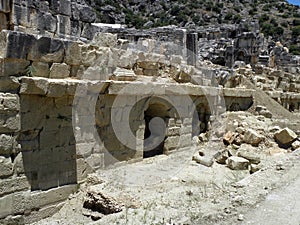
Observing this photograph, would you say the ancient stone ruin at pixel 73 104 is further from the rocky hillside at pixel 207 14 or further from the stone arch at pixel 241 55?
the rocky hillside at pixel 207 14

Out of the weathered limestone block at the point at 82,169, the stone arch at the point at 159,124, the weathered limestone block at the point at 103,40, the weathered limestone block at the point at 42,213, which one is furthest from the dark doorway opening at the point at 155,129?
the weathered limestone block at the point at 42,213

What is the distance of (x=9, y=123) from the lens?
15.4 feet

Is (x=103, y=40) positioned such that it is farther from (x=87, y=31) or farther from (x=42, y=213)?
(x=42, y=213)

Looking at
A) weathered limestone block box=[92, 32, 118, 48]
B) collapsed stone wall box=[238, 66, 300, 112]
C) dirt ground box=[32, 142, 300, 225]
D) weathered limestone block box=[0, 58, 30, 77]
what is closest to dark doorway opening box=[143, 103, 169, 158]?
dirt ground box=[32, 142, 300, 225]

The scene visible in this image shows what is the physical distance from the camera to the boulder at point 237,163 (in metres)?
7.00

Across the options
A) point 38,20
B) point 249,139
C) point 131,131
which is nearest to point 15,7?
point 38,20

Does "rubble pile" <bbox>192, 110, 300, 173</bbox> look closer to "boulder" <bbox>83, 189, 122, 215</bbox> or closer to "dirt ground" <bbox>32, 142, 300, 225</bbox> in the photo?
"dirt ground" <bbox>32, 142, 300, 225</bbox>

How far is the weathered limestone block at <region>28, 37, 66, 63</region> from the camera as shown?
16.3 ft

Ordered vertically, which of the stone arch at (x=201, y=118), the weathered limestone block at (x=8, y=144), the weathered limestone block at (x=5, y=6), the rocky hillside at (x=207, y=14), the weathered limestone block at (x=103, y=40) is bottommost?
the stone arch at (x=201, y=118)

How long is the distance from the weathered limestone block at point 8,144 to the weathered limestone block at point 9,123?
0.09 meters

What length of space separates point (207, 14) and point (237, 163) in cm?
4619

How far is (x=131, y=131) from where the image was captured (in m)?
6.70

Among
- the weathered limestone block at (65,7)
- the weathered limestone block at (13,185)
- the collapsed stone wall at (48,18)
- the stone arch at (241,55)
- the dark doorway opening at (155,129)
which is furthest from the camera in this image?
the stone arch at (241,55)

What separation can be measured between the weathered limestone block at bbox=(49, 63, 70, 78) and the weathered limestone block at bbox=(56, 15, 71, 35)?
3323mm
